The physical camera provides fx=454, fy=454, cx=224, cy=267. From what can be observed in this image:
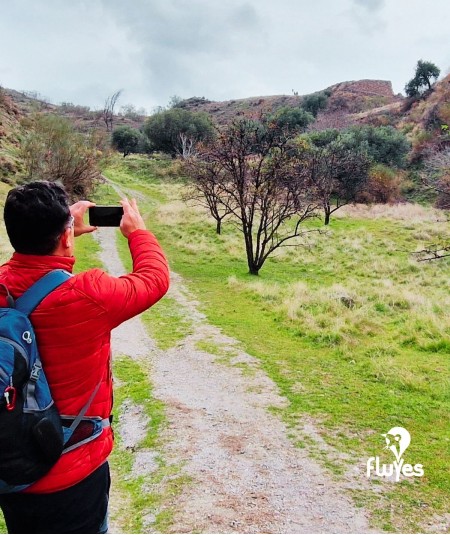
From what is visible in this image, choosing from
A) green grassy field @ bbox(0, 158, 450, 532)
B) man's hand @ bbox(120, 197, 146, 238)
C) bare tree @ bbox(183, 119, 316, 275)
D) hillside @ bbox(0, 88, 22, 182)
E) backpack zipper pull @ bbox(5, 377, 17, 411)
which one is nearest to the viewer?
backpack zipper pull @ bbox(5, 377, 17, 411)

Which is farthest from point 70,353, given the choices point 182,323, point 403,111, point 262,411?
point 403,111

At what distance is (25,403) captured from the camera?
1.67m

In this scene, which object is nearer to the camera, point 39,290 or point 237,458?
point 39,290

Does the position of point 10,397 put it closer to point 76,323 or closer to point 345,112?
point 76,323

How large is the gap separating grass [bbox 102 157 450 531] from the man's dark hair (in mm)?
3371

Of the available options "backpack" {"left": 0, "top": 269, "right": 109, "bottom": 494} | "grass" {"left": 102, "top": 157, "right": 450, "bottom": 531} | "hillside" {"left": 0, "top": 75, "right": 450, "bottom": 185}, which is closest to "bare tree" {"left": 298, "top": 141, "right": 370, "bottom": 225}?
"hillside" {"left": 0, "top": 75, "right": 450, "bottom": 185}

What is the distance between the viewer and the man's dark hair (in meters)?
1.73

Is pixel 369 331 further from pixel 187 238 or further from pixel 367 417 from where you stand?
pixel 187 238

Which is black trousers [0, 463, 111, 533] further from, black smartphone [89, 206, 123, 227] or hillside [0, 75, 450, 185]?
hillside [0, 75, 450, 185]

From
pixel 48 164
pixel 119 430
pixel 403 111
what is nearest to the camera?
pixel 119 430

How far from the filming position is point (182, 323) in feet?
31.5

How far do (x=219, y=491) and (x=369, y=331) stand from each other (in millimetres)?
5749

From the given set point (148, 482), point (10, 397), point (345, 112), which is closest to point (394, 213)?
point (148, 482)

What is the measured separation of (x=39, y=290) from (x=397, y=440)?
4.51 meters
